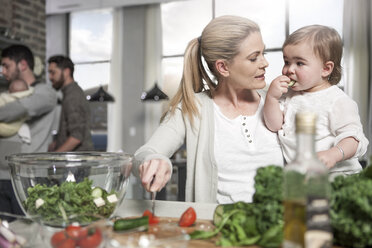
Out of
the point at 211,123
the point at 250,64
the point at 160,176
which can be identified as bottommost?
the point at 160,176

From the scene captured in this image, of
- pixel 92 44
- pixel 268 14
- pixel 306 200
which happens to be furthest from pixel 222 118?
pixel 92 44

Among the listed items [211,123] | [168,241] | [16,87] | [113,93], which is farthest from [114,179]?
[113,93]

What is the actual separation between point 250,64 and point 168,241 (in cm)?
69

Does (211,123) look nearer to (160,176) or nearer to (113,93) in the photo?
(160,176)

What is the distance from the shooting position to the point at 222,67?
4.30ft

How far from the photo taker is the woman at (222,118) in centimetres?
126

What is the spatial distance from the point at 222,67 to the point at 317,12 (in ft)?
10.7

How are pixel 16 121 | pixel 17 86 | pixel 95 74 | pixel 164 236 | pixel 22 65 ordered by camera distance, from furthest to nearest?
1. pixel 95 74
2. pixel 22 65
3. pixel 17 86
4. pixel 16 121
5. pixel 164 236

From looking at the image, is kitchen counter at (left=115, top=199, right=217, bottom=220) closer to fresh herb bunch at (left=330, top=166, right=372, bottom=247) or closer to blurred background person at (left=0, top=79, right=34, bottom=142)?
fresh herb bunch at (left=330, top=166, right=372, bottom=247)

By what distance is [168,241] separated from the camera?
0.73 m

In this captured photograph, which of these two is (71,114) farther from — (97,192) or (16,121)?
(97,192)

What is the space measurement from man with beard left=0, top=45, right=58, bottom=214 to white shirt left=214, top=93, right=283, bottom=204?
4.87 ft

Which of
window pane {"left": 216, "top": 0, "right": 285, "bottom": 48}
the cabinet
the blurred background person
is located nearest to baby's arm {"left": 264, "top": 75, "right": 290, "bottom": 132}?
the blurred background person

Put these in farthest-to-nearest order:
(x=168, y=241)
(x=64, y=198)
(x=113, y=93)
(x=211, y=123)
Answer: (x=113, y=93) → (x=211, y=123) → (x=64, y=198) → (x=168, y=241)
